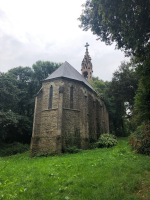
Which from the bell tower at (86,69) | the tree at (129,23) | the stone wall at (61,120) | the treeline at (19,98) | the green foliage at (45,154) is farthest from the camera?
the bell tower at (86,69)

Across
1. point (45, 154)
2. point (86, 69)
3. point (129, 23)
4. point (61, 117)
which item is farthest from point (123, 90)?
point (129, 23)

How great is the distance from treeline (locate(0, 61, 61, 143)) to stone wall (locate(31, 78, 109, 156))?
15.1 feet

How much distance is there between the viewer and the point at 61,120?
16.2m

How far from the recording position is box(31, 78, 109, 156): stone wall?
53.1 feet

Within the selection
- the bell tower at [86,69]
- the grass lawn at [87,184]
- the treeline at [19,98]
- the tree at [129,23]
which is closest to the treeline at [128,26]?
the tree at [129,23]

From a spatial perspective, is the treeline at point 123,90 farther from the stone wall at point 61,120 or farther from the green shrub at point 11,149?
the green shrub at point 11,149

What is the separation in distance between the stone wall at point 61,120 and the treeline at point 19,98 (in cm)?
459

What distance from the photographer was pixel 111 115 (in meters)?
33.8

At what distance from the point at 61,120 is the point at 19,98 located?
45.1 ft

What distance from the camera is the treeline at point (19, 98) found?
20.7 m

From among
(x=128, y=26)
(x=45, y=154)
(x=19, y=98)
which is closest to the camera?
(x=128, y=26)

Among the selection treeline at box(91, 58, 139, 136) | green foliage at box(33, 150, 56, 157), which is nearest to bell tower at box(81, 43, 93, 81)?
treeline at box(91, 58, 139, 136)

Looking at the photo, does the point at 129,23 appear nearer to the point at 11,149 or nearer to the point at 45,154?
the point at 45,154

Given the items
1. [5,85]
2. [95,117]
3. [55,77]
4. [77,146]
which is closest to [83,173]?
[77,146]
